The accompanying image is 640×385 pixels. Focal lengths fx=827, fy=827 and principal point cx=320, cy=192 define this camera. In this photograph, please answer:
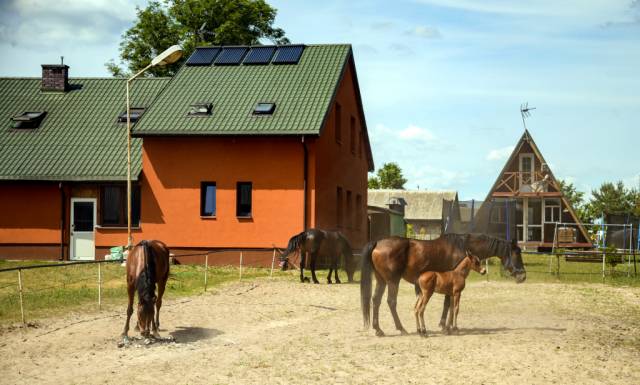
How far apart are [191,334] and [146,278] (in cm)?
167

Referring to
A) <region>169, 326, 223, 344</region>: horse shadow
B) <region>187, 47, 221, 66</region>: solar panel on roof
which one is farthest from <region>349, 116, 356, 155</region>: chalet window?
<region>169, 326, 223, 344</region>: horse shadow

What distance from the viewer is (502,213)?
156 ft

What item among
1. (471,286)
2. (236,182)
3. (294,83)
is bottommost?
(471,286)

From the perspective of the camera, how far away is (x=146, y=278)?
1260 cm

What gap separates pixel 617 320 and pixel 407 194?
61684 millimetres

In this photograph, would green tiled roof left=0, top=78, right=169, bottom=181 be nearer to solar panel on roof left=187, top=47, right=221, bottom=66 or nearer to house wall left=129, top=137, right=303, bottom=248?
house wall left=129, top=137, right=303, bottom=248

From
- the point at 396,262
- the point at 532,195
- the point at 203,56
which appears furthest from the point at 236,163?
the point at 532,195

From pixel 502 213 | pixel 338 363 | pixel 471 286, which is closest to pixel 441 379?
pixel 338 363

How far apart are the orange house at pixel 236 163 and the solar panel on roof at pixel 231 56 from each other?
1500 millimetres

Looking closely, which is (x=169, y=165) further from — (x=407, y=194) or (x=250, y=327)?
(x=407, y=194)

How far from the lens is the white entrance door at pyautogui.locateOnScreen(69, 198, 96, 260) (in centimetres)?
3083

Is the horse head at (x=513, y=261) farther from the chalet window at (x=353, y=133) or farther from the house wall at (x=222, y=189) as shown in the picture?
the chalet window at (x=353, y=133)

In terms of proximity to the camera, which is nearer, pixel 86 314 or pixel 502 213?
pixel 86 314

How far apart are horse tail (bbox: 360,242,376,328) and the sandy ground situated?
33cm
